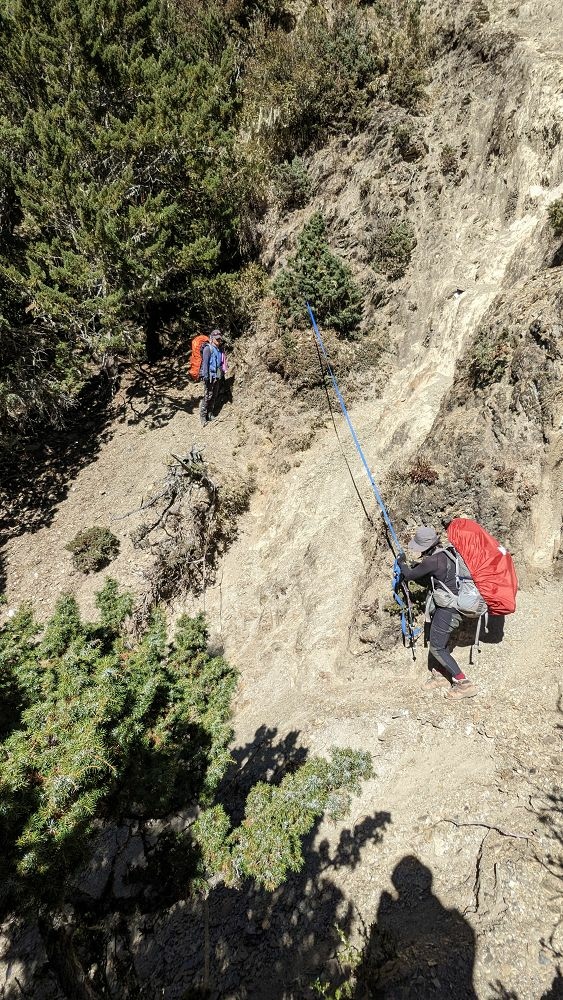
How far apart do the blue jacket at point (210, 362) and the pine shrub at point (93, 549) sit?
5.15m

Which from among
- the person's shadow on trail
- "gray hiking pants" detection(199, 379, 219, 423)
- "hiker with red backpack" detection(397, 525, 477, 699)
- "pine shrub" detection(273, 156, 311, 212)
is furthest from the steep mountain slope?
"gray hiking pants" detection(199, 379, 219, 423)

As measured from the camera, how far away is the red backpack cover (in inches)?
219

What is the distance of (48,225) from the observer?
37.5 feet

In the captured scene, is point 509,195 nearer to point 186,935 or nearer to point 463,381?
point 463,381

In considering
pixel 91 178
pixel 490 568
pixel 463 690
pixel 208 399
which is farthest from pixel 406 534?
pixel 91 178

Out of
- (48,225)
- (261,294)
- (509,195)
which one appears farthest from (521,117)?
(48,225)

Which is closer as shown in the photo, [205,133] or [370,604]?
[370,604]

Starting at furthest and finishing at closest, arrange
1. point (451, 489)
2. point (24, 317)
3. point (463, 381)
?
1. point (24, 317)
2. point (463, 381)
3. point (451, 489)

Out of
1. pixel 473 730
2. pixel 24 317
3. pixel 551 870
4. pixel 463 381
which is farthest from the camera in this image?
pixel 24 317

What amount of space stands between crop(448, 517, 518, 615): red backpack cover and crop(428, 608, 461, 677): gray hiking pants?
1.90 ft

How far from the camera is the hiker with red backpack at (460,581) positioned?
5.61 m

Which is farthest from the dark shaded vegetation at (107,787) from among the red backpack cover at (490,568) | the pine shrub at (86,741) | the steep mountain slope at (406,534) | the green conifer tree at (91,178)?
the green conifer tree at (91,178)

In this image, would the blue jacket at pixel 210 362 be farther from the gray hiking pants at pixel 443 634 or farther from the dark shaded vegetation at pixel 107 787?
the gray hiking pants at pixel 443 634

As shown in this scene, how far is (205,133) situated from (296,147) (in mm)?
2865
